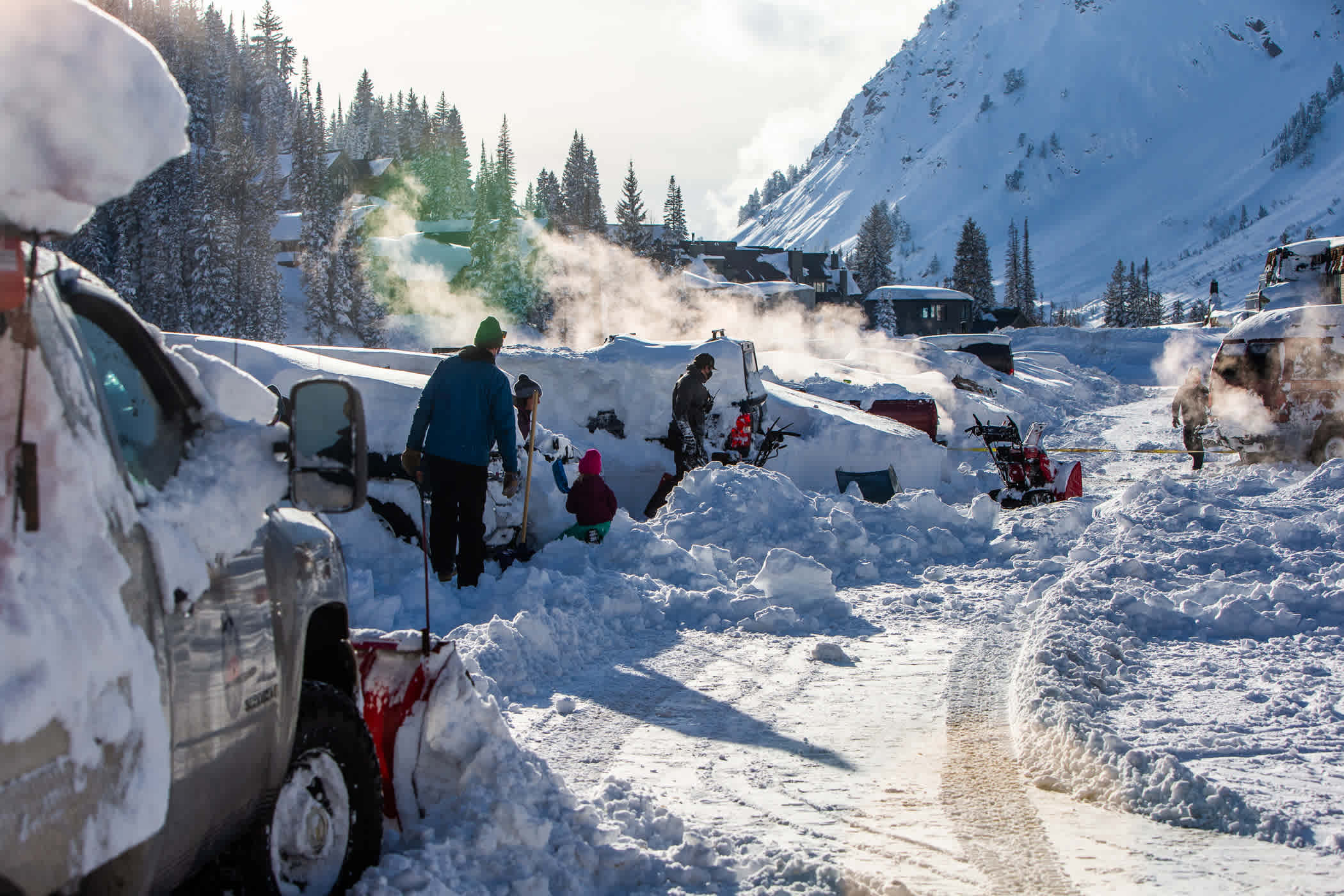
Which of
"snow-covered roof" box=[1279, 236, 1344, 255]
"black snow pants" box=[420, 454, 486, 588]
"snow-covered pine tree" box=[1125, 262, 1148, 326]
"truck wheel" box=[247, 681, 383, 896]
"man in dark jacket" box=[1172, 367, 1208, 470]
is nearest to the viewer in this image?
"truck wheel" box=[247, 681, 383, 896]

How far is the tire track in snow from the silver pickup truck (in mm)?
1981

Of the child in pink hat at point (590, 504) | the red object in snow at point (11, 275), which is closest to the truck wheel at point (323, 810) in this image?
the red object in snow at point (11, 275)

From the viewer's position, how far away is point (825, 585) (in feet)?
26.4

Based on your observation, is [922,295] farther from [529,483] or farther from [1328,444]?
[529,483]

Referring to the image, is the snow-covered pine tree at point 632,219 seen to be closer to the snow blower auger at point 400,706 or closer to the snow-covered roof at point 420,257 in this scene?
the snow-covered roof at point 420,257

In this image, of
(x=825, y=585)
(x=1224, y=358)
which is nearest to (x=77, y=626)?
(x=825, y=585)

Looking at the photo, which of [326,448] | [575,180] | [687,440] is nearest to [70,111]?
[326,448]

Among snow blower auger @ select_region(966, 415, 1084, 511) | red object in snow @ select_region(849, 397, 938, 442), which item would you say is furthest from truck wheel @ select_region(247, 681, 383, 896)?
red object in snow @ select_region(849, 397, 938, 442)

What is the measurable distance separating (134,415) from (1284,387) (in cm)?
1653

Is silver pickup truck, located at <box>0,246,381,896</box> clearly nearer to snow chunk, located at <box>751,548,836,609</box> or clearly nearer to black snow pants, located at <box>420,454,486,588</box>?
black snow pants, located at <box>420,454,486,588</box>

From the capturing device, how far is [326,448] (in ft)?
8.35

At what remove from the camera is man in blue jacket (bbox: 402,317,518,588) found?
7078 millimetres

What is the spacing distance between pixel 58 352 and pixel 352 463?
2.35ft

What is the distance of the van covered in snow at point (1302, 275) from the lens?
25.0 metres
